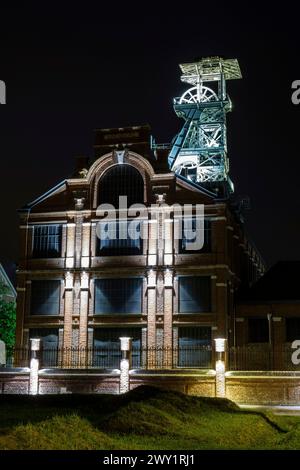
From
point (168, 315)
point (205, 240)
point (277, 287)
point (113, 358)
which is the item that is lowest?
point (113, 358)

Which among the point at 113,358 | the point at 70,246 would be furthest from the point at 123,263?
the point at 113,358

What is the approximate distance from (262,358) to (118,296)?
9.20 metres

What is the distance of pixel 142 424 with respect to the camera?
1784cm

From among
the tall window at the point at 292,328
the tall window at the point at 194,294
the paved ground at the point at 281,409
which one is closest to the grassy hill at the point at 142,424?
the paved ground at the point at 281,409

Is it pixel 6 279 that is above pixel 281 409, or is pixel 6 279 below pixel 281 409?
above

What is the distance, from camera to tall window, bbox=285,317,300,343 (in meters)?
39.5

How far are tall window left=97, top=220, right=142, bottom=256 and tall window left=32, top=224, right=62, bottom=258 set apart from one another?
2681mm

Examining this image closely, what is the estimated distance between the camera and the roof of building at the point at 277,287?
133ft

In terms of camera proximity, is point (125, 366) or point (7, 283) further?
point (7, 283)

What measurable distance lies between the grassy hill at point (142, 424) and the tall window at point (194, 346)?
531 inches

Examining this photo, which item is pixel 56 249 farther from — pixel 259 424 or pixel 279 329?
pixel 259 424

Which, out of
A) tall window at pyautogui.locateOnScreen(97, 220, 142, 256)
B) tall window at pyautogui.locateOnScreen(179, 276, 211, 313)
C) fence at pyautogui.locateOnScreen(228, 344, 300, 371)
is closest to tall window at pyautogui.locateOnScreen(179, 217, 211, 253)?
tall window at pyautogui.locateOnScreen(179, 276, 211, 313)

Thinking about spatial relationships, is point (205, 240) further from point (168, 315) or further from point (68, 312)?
point (68, 312)

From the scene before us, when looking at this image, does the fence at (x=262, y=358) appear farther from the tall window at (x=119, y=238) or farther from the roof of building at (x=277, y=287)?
the tall window at (x=119, y=238)
